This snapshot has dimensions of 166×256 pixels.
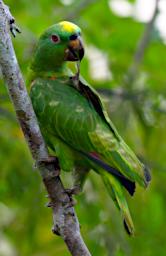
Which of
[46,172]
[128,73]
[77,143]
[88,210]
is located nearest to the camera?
[46,172]

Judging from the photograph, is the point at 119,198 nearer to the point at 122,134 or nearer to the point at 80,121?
the point at 80,121

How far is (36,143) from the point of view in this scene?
4133 millimetres

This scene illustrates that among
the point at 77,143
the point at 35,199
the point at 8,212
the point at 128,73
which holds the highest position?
the point at 77,143

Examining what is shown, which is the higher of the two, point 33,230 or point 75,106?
point 75,106

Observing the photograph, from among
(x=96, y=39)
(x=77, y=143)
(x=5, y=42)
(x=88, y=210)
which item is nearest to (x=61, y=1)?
(x=96, y=39)

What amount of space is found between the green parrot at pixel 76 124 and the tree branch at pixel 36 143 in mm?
289

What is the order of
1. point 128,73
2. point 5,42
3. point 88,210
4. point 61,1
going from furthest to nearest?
point 61,1 < point 128,73 < point 88,210 < point 5,42

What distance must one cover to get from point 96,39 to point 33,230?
5.05 feet

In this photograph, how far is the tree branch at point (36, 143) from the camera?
13.2ft

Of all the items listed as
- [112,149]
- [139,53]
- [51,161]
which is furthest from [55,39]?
[139,53]

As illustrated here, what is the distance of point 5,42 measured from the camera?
4.01m

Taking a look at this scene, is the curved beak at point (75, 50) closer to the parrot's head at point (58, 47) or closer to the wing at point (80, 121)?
the parrot's head at point (58, 47)

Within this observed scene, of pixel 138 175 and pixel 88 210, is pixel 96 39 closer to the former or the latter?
pixel 88 210

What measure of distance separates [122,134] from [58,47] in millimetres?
1498
